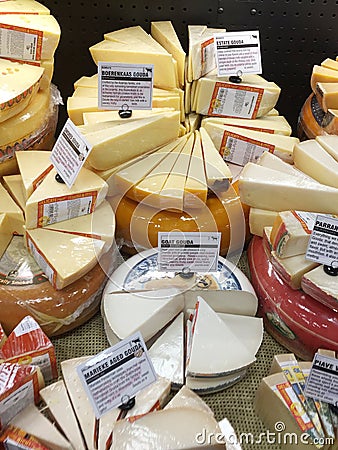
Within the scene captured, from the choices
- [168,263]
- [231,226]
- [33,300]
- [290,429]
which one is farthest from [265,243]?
[33,300]

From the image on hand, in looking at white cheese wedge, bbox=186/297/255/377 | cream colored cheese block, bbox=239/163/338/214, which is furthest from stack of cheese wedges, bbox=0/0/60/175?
white cheese wedge, bbox=186/297/255/377

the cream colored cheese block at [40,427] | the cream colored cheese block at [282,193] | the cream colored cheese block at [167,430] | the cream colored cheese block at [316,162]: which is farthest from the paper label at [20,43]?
the cream colored cheese block at [167,430]

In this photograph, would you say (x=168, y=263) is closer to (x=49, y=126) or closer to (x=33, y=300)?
(x=33, y=300)

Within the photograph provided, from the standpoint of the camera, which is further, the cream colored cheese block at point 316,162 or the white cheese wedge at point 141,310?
the cream colored cheese block at point 316,162

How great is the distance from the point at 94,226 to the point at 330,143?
0.94 meters

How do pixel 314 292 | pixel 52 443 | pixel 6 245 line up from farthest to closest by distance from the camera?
pixel 6 245 → pixel 314 292 → pixel 52 443

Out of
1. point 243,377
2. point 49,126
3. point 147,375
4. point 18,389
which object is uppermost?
point 49,126

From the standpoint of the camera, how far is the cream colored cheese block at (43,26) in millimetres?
2143

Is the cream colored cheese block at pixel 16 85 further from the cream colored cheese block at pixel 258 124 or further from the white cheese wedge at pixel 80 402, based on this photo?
the white cheese wedge at pixel 80 402

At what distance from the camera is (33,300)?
1843 millimetres

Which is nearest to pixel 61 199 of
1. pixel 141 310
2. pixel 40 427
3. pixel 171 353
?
pixel 141 310

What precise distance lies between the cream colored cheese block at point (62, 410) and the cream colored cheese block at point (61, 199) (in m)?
0.56

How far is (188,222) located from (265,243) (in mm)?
283

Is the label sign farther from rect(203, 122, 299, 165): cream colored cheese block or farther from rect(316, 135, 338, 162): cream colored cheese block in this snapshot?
rect(316, 135, 338, 162): cream colored cheese block
